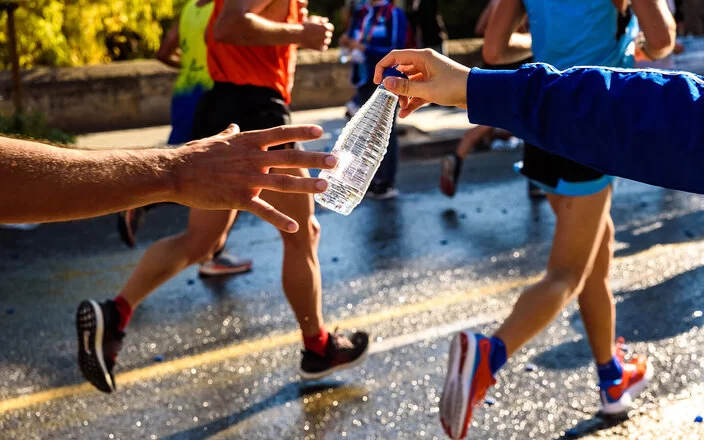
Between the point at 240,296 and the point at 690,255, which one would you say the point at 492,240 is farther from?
the point at 240,296

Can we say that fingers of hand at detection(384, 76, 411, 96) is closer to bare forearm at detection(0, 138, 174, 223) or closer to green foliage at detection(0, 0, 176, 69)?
bare forearm at detection(0, 138, 174, 223)

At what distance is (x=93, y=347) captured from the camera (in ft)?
13.9

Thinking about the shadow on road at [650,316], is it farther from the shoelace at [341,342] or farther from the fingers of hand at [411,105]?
the fingers of hand at [411,105]

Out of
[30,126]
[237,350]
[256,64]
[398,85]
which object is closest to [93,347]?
[237,350]

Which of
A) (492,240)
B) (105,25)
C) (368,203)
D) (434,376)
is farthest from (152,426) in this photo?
(105,25)

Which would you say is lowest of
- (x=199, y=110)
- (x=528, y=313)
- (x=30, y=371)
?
(x=30, y=371)

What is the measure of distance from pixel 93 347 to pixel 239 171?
85.5 inches

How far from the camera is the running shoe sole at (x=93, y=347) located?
13.7ft

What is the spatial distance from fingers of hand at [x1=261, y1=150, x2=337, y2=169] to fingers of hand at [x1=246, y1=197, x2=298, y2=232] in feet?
0.31

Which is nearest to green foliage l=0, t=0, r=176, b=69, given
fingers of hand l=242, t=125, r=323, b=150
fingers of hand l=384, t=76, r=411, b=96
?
fingers of hand l=384, t=76, r=411, b=96

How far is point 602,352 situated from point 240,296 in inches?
93.6

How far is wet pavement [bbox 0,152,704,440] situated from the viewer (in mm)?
4004

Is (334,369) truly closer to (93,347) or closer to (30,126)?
(93,347)

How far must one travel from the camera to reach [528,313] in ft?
12.3
